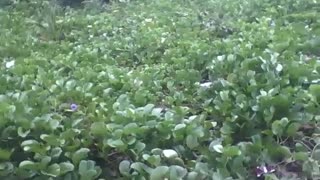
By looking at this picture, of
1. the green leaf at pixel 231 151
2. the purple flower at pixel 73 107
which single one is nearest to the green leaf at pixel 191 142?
the green leaf at pixel 231 151

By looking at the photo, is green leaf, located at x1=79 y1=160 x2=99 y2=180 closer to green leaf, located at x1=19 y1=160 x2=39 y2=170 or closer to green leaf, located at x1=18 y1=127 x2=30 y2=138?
green leaf, located at x1=19 y1=160 x2=39 y2=170

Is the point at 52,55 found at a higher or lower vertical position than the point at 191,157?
lower

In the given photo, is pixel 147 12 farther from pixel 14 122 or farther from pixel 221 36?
pixel 14 122

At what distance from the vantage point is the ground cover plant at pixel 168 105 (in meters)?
2.37

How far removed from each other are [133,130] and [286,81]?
2.63 ft

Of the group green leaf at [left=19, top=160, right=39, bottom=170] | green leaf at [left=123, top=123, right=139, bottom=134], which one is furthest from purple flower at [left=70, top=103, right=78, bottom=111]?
green leaf at [left=19, top=160, right=39, bottom=170]

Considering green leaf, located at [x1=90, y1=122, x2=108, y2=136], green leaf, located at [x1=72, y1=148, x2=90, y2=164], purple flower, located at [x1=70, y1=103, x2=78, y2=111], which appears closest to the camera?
green leaf, located at [x1=72, y1=148, x2=90, y2=164]

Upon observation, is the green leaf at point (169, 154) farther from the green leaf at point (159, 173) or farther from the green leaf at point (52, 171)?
the green leaf at point (52, 171)

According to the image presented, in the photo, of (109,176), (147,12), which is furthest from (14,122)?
(147,12)

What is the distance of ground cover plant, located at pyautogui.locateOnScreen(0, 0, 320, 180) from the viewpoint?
7.77ft

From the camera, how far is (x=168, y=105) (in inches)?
117

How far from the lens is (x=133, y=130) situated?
2.43m

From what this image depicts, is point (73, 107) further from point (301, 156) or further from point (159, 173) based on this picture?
point (301, 156)

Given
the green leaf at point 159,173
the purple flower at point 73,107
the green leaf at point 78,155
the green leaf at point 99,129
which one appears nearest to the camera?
the green leaf at point 159,173
